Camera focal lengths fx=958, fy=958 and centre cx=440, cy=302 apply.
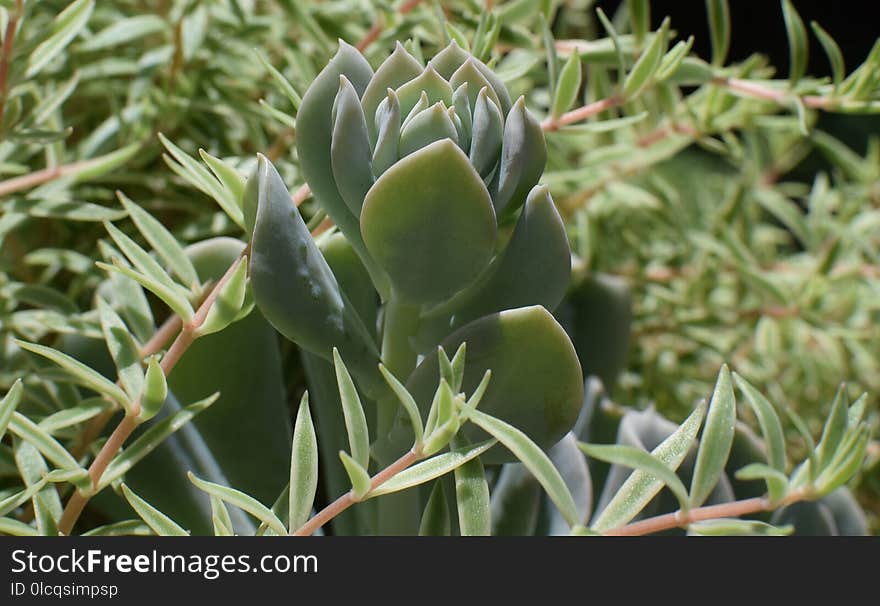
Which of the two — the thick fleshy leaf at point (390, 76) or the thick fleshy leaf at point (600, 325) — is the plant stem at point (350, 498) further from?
the thick fleshy leaf at point (600, 325)

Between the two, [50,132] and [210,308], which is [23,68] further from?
[210,308]

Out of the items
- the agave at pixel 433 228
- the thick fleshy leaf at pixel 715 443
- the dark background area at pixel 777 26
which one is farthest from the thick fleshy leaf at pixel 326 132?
the dark background area at pixel 777 26

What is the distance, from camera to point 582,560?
243 mm

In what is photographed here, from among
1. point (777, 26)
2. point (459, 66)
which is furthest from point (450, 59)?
point (777, 26)

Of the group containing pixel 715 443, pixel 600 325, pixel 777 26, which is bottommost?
pixel 777 26

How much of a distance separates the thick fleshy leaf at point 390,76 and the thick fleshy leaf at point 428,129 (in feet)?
0.07

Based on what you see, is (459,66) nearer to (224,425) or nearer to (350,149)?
(350,149)

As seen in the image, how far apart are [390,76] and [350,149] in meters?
0.03

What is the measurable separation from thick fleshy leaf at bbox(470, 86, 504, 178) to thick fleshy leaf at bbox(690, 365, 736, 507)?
0.08 meters

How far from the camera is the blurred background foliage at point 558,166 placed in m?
0.35

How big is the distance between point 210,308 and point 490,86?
10cm

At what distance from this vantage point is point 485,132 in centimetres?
25

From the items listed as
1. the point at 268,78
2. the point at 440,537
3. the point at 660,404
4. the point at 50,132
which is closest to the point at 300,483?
the point at 440,537

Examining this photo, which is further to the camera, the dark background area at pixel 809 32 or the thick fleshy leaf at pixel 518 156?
the dark background area at pixel 809 32
